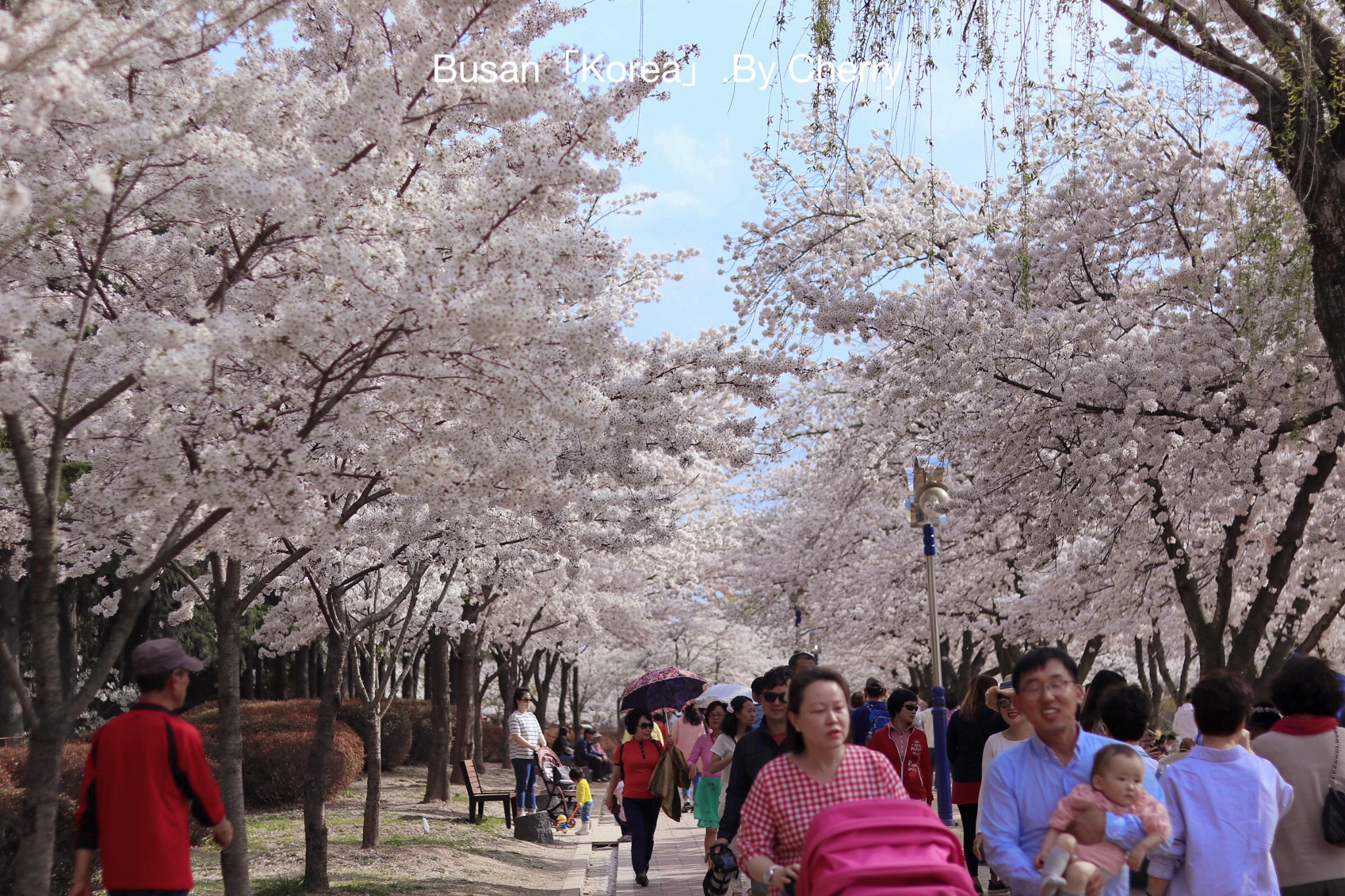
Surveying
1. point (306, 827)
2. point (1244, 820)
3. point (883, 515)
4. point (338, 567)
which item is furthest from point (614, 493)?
point (883, 515)

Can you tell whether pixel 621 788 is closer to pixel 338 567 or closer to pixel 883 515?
pixel 338 567

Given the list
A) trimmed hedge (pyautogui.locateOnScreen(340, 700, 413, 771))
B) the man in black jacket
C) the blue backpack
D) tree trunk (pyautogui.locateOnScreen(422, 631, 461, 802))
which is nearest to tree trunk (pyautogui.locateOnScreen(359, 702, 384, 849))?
tree trunk (pyautogui.locateOnScreen(422, 631, 461, 802))

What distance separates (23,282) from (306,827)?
6203 millimetres

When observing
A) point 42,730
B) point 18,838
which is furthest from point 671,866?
point 42,730

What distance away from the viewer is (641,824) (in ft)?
41.2

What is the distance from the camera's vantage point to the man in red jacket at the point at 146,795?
5238 millimetres

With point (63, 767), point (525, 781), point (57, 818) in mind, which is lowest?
point (525, 781)

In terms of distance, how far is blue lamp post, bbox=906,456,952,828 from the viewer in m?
14.9

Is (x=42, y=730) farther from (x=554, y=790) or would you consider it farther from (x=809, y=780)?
(x=554, y=790)

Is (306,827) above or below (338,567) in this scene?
below

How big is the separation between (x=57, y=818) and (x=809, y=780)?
602 centimetres

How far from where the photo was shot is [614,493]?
15.2 m

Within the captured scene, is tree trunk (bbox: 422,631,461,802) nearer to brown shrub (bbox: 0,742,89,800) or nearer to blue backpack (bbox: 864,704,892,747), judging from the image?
brown shrub (bbox: 0,742,89,800)

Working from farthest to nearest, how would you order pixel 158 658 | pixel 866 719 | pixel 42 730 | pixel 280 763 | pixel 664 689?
pixel 664 689, pixel 280 763, pixel 866 719, pixel 42 730, pixel 158 658
